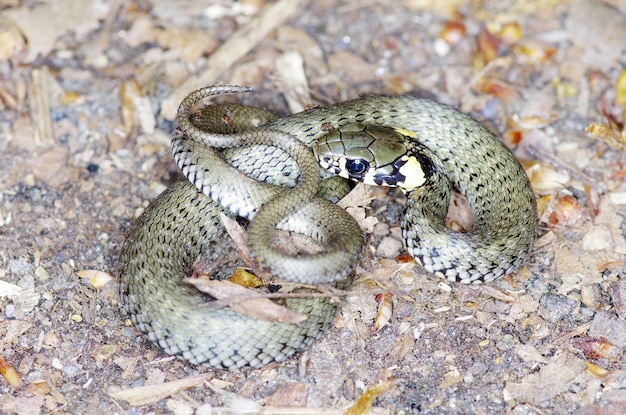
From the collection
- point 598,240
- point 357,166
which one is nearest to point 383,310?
point 357,166

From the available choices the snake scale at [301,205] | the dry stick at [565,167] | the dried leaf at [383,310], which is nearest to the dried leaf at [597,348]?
the snake scale at [301,205]

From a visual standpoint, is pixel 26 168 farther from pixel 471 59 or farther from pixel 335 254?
pixel 471 59

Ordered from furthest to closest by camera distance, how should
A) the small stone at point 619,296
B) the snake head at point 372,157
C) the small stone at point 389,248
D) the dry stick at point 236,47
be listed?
the dry stick at point 236,47 → the small stone at point 389,248 → the snake head at point 372,157 → the small stone at point 619,296

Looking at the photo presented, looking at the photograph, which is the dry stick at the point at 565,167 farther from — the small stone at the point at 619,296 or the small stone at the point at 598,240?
the small stone at the point at 619,296

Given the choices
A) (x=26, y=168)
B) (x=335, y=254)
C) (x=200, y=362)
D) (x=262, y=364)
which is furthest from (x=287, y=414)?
(x=26, y=168)

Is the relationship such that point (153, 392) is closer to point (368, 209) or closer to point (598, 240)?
point (368, 209)

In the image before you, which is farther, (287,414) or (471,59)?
(471,59)
